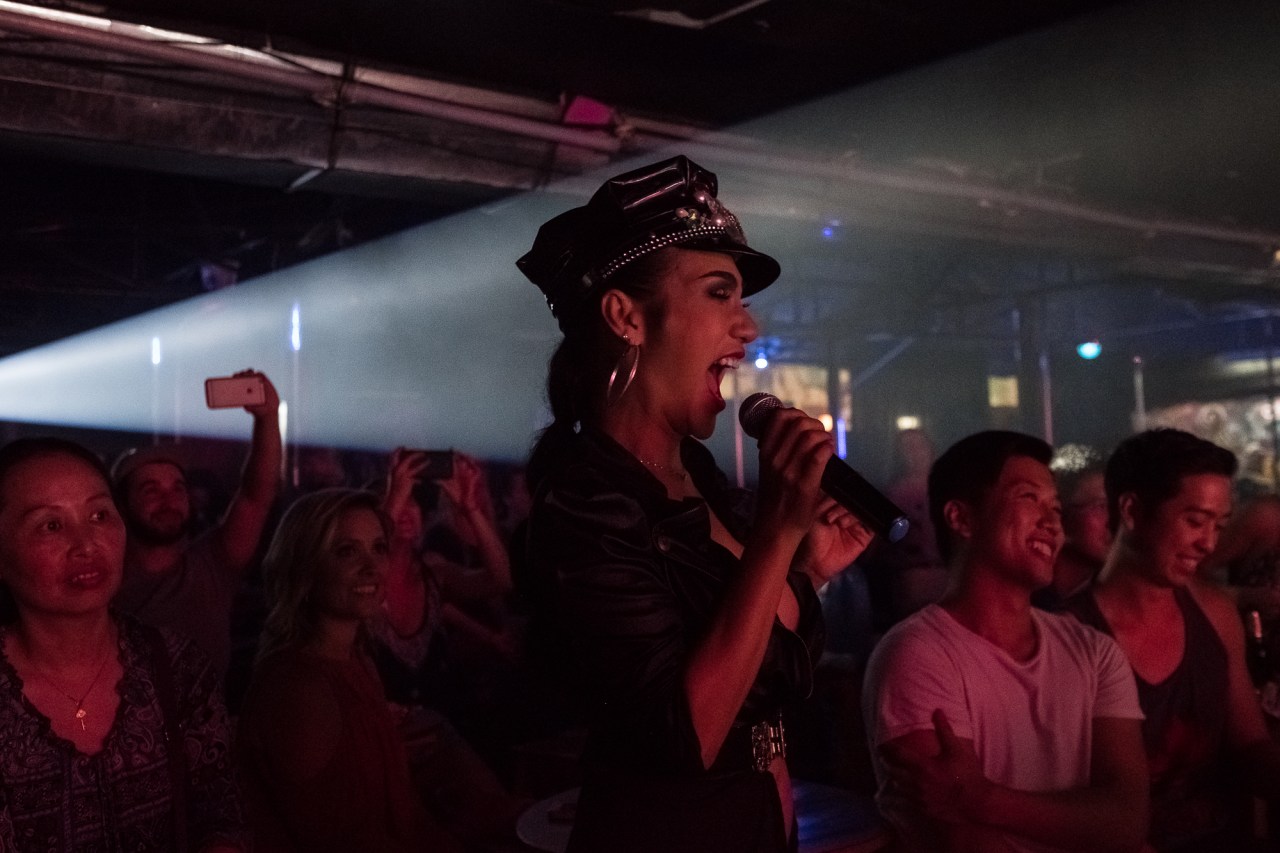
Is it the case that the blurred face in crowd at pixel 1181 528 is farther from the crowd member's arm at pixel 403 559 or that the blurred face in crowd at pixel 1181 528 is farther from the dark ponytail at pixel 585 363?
the crowd member's arm at pixel 403 559

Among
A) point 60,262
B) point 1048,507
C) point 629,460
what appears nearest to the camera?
point 629,460

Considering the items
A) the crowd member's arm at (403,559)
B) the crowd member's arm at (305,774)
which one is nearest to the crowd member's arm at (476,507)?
the crowd member's arm at (403,559)

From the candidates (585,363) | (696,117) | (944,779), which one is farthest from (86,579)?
(696,117)

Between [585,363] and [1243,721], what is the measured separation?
7.61 ft

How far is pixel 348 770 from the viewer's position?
274cm

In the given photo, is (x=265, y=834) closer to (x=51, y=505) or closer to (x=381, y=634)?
(x=51, y=505)

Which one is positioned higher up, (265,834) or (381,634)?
(381,634)

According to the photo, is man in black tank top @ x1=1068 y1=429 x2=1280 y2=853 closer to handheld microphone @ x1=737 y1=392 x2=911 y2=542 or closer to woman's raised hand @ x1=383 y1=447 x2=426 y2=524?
handheld microphone @ x1=737 y1=392 x2=911 y2=542

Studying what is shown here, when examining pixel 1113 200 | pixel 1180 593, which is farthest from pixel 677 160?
pixel 1113 200

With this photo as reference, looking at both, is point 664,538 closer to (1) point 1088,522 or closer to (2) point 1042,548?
(2) point 1042,548

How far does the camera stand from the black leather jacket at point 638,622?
47.5 inches

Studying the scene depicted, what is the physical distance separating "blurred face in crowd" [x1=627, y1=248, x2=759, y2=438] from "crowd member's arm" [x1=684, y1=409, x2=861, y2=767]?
0.54 feet

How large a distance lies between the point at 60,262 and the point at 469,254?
352 centimetres

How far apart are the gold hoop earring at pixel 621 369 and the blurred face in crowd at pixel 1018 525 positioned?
1.34 metres
